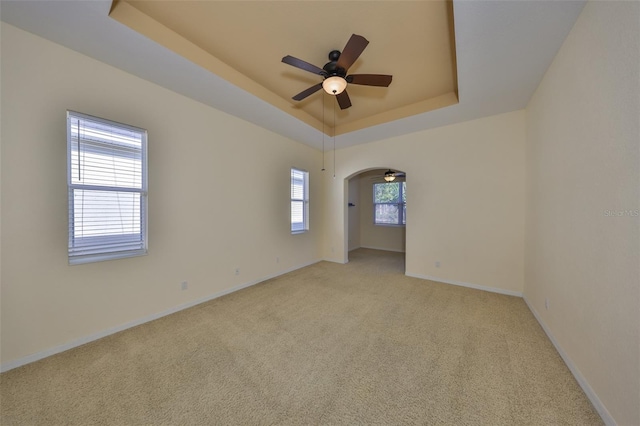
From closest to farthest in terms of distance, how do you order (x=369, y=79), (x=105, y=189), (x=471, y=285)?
(x=105, y=189)
(x=369, y=79)
(x=471, y=285)

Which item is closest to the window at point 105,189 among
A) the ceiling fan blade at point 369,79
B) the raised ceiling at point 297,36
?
the raised ceiling at point 297,36

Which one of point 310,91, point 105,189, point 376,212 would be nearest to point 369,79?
point 310,91

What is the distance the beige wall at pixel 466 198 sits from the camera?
3258 mm

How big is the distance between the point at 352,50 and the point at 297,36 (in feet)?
2.00

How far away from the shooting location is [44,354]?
1.92m

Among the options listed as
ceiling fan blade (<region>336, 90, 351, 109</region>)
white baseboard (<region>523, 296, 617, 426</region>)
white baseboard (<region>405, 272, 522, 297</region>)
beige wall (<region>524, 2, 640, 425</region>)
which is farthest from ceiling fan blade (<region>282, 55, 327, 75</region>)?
white baseboard (<region>405, 272, 522, 297</region>)

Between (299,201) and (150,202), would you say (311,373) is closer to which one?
(150,202)

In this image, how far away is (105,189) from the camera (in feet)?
7.42

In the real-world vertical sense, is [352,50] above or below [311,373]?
above

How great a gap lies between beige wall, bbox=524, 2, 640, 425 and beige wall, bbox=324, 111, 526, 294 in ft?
3.50

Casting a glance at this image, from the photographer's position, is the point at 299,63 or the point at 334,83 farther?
the point at 334,83

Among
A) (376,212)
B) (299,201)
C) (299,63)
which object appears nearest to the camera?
(299,63)

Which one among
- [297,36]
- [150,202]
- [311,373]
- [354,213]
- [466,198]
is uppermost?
[297,36]

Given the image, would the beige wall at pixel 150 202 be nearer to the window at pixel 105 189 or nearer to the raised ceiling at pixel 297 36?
the window at pixel 105 189
